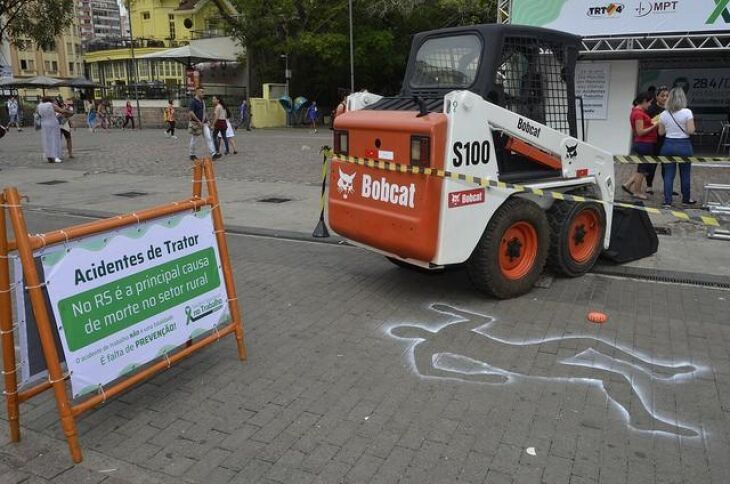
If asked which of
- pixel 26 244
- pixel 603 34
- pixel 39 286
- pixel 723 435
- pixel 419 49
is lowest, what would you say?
pixel 723 435

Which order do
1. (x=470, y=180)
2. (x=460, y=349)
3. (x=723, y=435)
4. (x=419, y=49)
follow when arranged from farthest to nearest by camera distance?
(x=419, y=49) < (x=470, y=180) < (x=460, y=349) < (x=723, y=435)

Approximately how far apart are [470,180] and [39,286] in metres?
3.18

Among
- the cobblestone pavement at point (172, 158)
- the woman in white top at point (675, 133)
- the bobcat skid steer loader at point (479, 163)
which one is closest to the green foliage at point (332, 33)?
the cobblestone pavement at point (172, 158)

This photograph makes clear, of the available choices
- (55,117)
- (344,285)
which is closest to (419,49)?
(344,285)

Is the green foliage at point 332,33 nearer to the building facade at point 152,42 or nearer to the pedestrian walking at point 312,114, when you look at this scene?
the pedestrian walking at point 312,114

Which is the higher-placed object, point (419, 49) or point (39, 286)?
point (419, 49)

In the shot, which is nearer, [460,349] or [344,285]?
[460,349]

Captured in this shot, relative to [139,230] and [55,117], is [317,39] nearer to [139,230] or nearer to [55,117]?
[55,117]

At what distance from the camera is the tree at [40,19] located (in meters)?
17.8

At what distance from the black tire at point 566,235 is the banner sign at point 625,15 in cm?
1109

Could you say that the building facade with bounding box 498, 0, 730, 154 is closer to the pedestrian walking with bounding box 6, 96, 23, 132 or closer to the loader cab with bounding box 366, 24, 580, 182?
the loader cab with bounding box 366, 24, 580, 182

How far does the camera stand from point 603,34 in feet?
51.6

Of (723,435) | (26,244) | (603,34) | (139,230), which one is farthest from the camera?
(603,34)

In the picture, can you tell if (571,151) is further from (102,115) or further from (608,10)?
(102,115)
